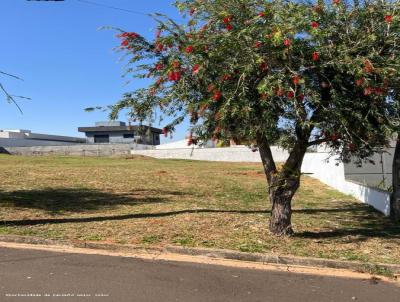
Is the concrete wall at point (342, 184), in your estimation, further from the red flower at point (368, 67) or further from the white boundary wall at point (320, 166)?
the red flower at point (368, 67)

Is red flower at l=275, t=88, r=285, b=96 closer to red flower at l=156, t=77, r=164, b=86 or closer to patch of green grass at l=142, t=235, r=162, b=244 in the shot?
red flower at l=156, t=77, r=164, b=86

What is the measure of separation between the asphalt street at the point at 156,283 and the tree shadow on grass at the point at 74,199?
15.3 feet

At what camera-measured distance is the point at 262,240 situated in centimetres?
909

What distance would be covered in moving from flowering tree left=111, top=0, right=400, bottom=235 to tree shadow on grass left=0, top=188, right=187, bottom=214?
5.26m

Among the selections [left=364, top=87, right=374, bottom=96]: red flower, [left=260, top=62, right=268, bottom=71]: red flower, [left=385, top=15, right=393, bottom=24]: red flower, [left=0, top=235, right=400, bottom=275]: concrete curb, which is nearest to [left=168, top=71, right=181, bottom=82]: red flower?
[left=260, top=62, right=268, bottom=71]: red flower

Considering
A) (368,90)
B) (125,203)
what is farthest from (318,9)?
(125,203)

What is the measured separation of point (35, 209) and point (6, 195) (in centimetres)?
241

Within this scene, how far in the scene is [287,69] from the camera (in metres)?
7.77

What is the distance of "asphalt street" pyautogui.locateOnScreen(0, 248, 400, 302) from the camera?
5984 millimetres

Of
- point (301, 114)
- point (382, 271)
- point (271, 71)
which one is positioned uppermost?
point (271, 71)

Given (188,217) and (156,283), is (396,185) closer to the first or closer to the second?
(188,217)

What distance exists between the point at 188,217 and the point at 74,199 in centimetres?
415

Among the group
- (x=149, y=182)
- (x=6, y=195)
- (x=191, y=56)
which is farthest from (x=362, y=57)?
(x=149, y=182)

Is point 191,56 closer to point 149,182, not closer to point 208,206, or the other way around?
point 208,206
